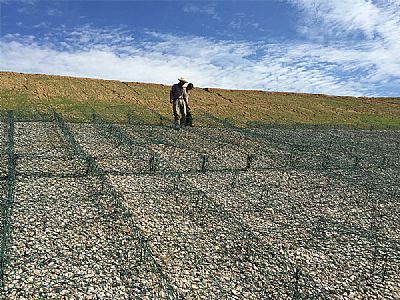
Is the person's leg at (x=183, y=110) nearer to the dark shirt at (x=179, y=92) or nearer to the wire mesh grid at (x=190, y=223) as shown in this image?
the dark shirt at (x=179, y=92)

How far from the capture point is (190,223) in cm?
1140

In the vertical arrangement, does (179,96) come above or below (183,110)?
above

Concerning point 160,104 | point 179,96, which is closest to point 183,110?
point 179,96

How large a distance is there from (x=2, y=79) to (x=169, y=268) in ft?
122

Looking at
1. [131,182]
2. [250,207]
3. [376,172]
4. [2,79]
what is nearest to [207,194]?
[250,207]

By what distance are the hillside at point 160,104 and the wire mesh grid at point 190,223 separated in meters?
9.60

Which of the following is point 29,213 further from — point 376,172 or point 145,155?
point 376,172

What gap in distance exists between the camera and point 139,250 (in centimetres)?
960

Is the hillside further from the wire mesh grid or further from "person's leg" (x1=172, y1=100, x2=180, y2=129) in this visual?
the wire mesh grid

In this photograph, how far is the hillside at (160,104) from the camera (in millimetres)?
30188

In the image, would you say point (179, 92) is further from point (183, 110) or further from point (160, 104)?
point (160, 104)

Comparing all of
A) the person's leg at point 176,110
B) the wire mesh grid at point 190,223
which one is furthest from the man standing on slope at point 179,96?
the wire mesh grid at point 190,223

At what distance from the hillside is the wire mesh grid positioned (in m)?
9.60

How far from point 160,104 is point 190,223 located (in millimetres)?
26520
